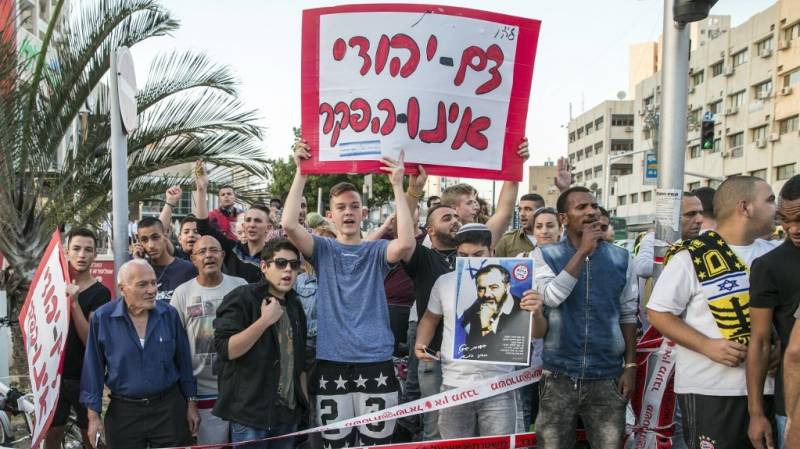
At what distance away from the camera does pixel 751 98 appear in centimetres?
4741

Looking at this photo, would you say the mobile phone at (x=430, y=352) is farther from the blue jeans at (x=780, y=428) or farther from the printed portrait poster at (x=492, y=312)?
the blue jeans at (x=780, y=428)

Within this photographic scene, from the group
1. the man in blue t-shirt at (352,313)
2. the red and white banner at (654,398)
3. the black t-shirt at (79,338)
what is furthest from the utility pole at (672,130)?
the black t-shirt at (79,338)

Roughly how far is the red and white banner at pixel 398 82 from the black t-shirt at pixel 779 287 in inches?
69.7

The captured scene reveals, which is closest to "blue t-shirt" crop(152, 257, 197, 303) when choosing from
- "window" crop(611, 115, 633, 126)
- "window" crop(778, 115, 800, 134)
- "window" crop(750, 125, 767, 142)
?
"window" crop(778, 115, 800, 134)

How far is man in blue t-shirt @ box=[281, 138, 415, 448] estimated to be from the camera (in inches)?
154

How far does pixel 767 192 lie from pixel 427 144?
188 centimetres

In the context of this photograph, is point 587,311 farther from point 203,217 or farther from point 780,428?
point 203,217

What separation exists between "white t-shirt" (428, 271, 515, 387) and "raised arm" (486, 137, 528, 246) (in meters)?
0.62

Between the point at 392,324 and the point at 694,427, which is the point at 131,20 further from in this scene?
the point at 694,427

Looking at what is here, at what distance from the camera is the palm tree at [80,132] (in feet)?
22.6

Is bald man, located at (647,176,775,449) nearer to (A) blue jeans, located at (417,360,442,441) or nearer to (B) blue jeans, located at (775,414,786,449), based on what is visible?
(B) blue jeans, located at (775,414,786,449)

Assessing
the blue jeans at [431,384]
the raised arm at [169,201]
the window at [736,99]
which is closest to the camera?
the blue jeans at [431,384]

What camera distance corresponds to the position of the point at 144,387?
394 cm

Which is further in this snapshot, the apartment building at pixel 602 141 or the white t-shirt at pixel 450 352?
the apartment building at pixel 602 141
